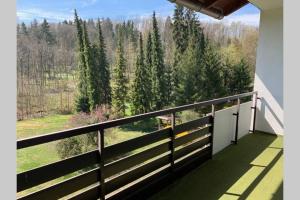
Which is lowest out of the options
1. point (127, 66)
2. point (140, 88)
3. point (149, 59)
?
point (140, 88)

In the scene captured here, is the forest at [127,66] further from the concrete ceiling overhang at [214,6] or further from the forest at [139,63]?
the concrete ceiling overhang at [214,6]

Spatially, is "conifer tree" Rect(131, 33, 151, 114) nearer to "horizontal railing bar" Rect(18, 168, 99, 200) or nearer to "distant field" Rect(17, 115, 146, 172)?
"distant field" Rect(17, 115, 146, 172)

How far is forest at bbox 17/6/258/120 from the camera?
63.9 feet

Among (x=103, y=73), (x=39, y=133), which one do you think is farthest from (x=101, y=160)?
(x=103, y=73)

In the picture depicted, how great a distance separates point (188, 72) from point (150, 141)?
20892mm

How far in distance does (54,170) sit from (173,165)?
1.61m

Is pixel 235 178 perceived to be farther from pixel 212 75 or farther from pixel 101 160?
pixel 212 75

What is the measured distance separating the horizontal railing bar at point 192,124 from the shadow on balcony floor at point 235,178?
1.70ft

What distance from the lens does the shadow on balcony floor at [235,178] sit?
2.84 metres

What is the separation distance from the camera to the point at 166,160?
3.09 metres

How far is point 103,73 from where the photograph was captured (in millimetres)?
22000

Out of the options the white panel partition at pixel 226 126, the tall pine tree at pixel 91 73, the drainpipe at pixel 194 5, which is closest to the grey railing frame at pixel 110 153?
the white panel partition at pixel 226 126

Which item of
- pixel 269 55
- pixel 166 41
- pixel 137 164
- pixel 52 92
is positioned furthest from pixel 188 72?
pixel 137 164

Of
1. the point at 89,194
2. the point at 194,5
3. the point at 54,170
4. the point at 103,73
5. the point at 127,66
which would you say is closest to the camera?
the point at 54,170
